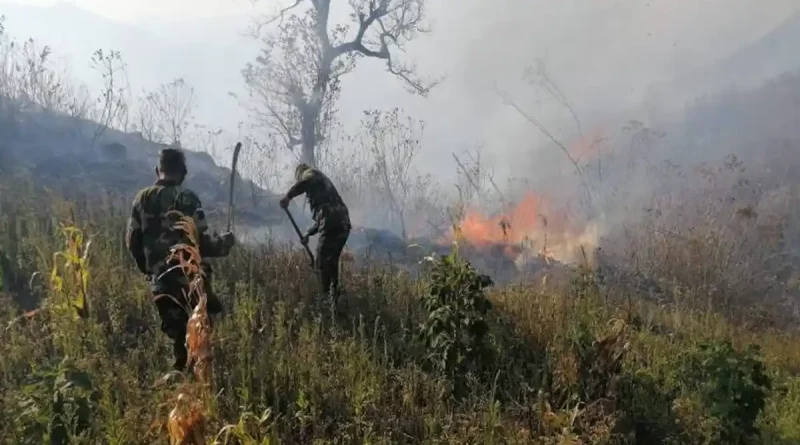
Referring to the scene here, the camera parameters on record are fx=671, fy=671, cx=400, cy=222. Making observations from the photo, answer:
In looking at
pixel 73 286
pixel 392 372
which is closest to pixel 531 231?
pixel 392 372

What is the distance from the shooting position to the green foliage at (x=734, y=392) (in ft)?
15.0

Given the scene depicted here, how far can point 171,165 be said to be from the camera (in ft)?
16.2

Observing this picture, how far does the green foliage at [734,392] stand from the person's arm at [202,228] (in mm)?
3553

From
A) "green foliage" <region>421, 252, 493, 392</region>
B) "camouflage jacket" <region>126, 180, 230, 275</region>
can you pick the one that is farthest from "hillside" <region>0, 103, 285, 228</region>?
"green foliage" <region>421, 252, 493, 392</region>

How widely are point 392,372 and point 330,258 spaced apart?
1.83 metres

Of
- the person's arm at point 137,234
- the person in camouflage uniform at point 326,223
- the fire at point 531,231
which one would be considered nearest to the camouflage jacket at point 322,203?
the person in camouflage uniform at point 326,223

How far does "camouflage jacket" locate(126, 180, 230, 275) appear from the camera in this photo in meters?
4.86

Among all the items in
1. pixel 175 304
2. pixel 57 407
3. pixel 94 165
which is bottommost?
pixel 57 407

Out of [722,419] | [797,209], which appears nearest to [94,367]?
[722,419]

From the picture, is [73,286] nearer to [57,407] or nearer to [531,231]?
[57,407]

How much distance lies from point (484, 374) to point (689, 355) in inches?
66.7

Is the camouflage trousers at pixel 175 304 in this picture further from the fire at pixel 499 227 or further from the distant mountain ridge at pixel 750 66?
the distant mountain ridge at pixel 750 66

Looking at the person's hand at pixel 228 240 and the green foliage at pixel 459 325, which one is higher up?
the person's hand at pixel 228 240

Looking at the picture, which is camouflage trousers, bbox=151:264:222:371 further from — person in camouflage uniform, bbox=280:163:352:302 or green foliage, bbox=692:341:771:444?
green foliage, bbox=692:341:771:444
